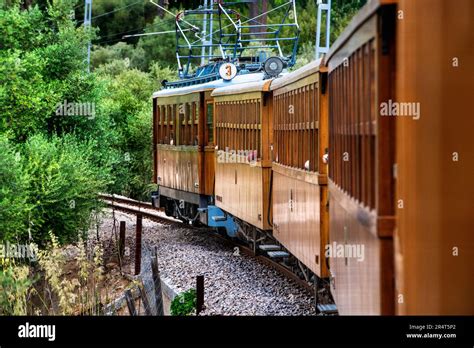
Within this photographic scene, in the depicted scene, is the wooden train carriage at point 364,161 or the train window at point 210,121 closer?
the wooden train carriage at point 364,161

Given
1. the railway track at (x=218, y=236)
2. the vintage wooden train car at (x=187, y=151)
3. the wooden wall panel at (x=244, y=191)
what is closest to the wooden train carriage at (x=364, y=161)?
the railway track at (x=218, y=236)

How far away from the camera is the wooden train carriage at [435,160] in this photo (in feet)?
16.9

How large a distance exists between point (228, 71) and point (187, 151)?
234 centimetres

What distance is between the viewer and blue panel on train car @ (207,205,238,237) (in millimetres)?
18328

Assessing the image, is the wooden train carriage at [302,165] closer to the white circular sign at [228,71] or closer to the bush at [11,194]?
the bush at [11,194]

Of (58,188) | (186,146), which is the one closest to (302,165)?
(58,188)

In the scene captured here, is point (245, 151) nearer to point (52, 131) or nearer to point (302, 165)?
point (302, 165)

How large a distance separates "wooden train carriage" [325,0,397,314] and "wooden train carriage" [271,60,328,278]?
175cm

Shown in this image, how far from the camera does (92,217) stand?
1966cm

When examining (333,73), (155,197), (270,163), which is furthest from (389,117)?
(155,197)

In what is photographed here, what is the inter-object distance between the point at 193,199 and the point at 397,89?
51.6ft

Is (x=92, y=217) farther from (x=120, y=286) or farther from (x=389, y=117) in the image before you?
(x=389, y=117)

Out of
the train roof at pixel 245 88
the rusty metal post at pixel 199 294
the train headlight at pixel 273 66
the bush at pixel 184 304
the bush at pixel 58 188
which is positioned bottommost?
the bush at pixel 184 304

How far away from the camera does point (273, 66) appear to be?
676 inches
